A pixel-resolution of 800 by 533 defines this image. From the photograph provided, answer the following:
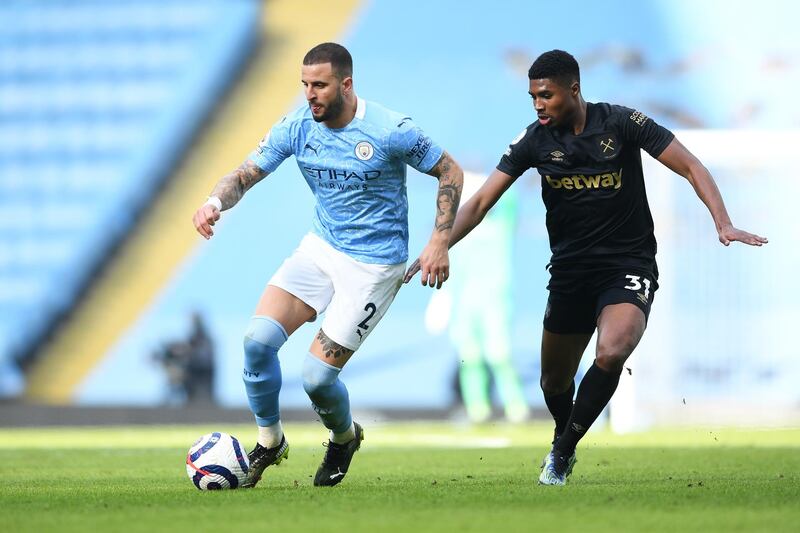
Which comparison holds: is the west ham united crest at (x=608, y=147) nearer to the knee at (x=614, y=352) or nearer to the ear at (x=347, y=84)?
the knee at (x=614, y=352)

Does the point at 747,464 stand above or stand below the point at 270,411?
above

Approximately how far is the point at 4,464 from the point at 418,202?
37.8 feet

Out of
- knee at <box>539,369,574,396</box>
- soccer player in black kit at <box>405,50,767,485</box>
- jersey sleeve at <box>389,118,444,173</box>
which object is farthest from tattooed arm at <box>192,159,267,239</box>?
knee at <box>539,369,574,396</box>

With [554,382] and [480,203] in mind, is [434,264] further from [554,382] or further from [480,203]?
[554,382]

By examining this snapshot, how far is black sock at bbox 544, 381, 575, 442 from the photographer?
8070 mm

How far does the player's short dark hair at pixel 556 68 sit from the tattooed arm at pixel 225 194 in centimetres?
160

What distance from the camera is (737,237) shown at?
7.06 metres

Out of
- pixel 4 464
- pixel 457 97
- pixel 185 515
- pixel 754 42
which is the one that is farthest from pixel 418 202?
pixel 185 515

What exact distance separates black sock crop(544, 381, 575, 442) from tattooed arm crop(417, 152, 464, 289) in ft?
3.88

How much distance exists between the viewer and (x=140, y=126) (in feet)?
75.4

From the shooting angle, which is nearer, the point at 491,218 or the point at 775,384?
the point at 775,384

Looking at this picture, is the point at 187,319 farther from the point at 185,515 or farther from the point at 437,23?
the point at 185,515

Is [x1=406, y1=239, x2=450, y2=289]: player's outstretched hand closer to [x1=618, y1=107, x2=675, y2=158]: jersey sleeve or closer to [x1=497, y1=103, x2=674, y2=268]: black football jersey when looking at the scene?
[x1=497, y1=103, x2=674, y2=268]: black football jersey

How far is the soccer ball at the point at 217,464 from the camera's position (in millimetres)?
7223
